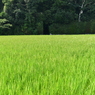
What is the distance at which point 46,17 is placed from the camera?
92.4 feet

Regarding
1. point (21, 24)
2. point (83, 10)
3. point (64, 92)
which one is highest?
point (83, 10)

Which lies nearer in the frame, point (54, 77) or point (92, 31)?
point (54, 77)

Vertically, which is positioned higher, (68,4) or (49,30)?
(68,4)

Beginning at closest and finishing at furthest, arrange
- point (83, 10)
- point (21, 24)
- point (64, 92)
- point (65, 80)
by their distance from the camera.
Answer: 1. point (64, 92)
2. point (65, 80)
3. point (21, 24)
4. point (83, 10)

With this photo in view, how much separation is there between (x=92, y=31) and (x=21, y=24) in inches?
570

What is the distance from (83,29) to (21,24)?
12610 mm

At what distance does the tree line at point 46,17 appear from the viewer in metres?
27.1

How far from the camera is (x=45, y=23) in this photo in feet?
94.8

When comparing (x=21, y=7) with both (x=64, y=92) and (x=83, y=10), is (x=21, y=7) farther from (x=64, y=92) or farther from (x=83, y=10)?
(x=64, y=92)

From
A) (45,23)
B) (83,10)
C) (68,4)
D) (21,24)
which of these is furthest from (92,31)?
(21,24)

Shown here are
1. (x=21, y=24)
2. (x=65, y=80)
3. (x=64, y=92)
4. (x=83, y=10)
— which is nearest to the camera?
(x=64, y=92)

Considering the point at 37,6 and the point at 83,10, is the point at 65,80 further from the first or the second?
the point at 83,10

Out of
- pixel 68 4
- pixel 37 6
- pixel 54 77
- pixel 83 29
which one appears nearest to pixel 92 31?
pixel 83 29

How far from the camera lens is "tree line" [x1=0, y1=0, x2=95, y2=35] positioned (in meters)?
27.1
